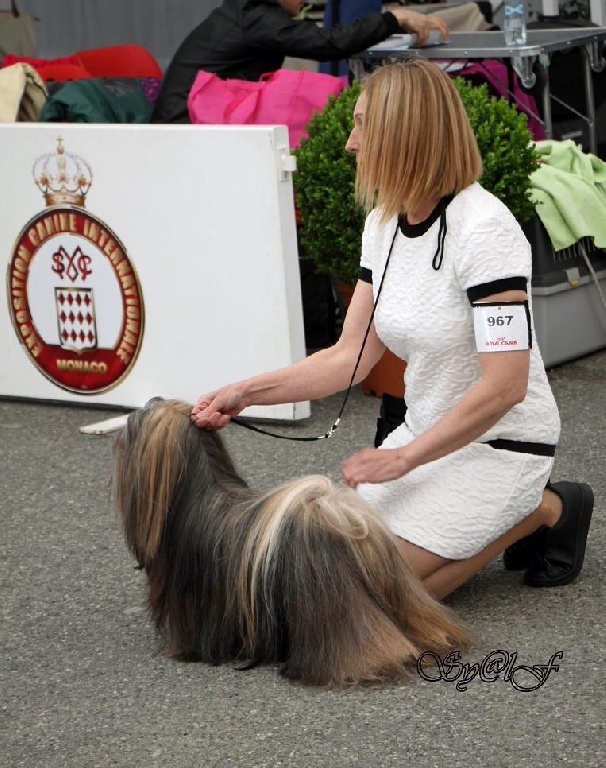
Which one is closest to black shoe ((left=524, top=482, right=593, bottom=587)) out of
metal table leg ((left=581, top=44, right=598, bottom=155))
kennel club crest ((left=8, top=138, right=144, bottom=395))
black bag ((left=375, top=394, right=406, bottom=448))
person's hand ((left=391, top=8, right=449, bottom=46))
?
black bag ((left=375, top=394, right=406, bottom=448))

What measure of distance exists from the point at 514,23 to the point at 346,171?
6.66 ft

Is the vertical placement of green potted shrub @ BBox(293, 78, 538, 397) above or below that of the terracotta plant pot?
above

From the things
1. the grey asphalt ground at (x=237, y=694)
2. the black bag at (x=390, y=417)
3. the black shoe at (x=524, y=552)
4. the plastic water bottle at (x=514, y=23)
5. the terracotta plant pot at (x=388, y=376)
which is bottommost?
the grey asphalt ground at (x=237, y=694)

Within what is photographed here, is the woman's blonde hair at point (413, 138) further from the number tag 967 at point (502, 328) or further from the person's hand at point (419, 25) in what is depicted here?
the person's hand at point (419, 25)

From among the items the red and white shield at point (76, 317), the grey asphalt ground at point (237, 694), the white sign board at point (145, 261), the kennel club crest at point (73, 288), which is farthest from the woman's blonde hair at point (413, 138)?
the red and white shield at point (76, 317)

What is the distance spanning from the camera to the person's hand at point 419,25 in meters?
6.61

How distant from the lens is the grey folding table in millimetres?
6480

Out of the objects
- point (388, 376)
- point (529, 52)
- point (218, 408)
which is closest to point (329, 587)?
point (218, 408)

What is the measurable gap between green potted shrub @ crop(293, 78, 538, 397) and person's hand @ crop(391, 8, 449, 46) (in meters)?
1.26

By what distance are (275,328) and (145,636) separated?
188 centimetres

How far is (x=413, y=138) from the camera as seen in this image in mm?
3123

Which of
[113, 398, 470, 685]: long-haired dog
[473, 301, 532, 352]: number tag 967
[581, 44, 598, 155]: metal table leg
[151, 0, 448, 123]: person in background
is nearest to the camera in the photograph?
[113, 398, 470, 685]: long-haired dog

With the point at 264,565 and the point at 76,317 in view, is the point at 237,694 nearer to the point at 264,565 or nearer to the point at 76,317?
the point at 264,565

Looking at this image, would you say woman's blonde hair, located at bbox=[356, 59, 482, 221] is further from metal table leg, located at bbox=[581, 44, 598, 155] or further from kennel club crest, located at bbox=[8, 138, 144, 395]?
metal table leg, located at bbox=[581, 44, 598, 155]
